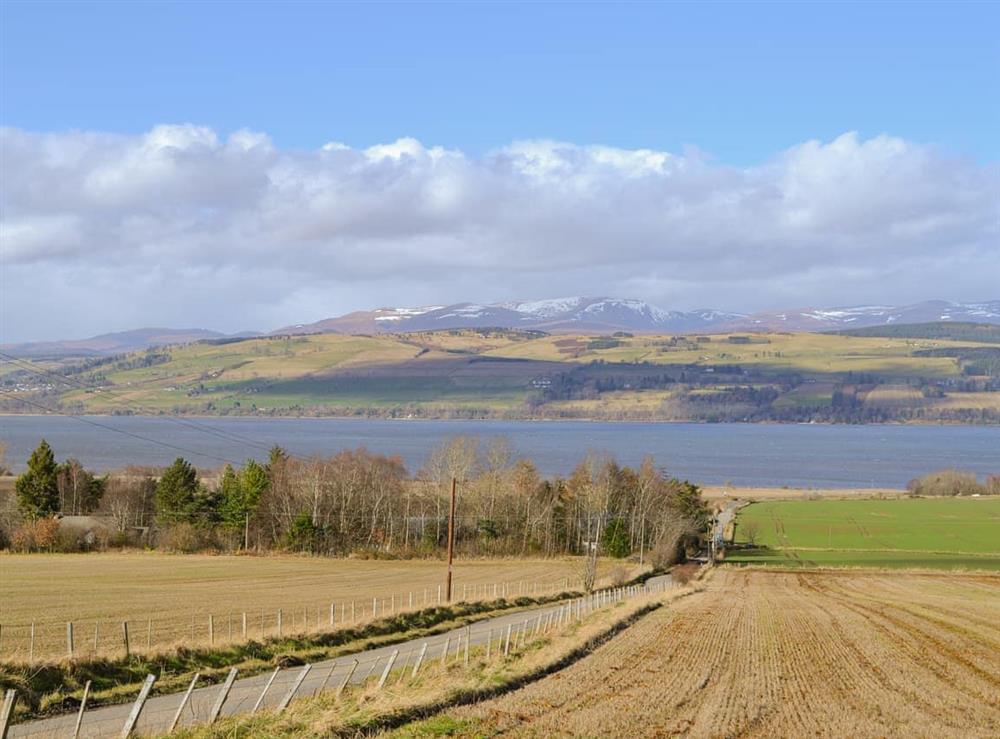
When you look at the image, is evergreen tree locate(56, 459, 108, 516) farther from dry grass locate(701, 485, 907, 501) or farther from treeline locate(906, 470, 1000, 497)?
treeline locate(906, 470, 1000, 497)

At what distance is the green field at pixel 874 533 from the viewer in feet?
277

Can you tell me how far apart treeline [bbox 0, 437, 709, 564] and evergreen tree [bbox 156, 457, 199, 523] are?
0.26ft

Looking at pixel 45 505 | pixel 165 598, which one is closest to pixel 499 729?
pixel 165 598

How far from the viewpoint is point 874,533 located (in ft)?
322

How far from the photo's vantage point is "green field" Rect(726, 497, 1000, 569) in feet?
277

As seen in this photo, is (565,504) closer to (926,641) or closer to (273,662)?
(926,641)

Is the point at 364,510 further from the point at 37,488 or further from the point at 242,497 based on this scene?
the point at 37,488

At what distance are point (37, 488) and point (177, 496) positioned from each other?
1003 centimetres

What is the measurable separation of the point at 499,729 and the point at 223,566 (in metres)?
50.7

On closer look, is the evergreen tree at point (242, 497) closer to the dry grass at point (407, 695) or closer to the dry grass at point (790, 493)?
the dry grass at point (407, 695)

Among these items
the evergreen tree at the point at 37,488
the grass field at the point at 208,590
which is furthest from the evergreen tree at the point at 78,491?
the grass field at the point at 208,590

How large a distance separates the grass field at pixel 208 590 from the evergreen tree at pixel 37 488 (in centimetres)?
1039

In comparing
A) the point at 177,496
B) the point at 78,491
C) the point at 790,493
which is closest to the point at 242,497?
the point at 177,496

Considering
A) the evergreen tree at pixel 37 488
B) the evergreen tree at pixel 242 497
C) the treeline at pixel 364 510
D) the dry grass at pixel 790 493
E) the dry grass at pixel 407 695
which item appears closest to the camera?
the dry grass at pixel 407 695
